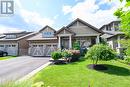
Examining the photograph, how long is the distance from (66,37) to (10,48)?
14.3 m

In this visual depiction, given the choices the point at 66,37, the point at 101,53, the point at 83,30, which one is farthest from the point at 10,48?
the point at 101,53

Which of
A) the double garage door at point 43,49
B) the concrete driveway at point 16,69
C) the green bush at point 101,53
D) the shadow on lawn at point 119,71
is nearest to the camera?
the concrete driveway at point 16,69

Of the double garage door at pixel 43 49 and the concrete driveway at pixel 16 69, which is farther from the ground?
the double garage door at pixel 43 49

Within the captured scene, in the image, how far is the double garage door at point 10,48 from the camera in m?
37.8

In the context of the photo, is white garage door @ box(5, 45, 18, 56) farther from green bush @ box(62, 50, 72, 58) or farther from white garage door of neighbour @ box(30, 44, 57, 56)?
green bush @ box(62, 50, 72, 58)

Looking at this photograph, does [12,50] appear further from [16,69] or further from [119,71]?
[119,71]

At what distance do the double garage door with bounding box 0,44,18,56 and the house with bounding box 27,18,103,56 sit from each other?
5.33 m

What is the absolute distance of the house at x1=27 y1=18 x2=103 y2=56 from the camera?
2955cm

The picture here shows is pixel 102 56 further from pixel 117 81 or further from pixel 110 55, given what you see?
pixel 117 81

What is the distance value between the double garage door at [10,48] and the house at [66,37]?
210 inches

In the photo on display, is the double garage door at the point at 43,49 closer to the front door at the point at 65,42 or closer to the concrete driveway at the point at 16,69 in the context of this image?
Answer: the front door at the point at 65,42

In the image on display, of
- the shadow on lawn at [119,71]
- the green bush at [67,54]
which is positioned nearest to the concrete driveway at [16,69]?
the green bush at [67,54]

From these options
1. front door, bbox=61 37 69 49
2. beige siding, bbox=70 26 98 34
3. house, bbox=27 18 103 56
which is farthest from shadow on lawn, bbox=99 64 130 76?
front door, bbox=61 37 69 49

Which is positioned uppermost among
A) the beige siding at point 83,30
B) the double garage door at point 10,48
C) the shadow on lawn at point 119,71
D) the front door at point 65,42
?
the beige siding at point 83,30
